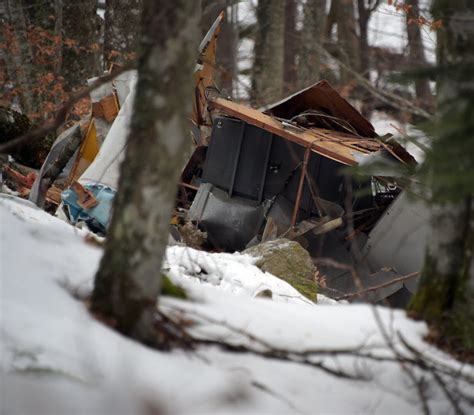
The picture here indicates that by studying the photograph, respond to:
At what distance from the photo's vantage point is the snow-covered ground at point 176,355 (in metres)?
3.30

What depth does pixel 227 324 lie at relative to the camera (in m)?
4.20

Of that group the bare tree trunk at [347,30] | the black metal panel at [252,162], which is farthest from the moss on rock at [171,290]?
the bare tree trunk at [347,30]

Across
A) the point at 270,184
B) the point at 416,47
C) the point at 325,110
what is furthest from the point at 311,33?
the point at 270,184

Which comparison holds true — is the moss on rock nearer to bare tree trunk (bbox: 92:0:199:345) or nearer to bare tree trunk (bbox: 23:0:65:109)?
bare tree trunk (bbox: 92:0:199:345)

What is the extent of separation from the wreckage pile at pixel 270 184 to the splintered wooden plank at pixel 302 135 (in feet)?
0.07

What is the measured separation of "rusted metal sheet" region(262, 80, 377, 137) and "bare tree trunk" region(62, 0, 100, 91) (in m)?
5.99

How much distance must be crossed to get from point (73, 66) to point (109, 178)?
7.81m

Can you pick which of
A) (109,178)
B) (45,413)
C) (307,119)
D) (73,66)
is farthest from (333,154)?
(73,66)

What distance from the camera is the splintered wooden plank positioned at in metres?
10.4

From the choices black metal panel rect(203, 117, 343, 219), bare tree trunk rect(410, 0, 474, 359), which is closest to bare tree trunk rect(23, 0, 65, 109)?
black metal panel rect(203, 117, 343, 219)

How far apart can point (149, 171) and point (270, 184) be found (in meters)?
7.90

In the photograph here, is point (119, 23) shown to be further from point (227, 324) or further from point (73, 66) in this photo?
point (227, 324)

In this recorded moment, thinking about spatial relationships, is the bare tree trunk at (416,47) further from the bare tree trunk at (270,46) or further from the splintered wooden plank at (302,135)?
the bare tree trunk at (270,46)

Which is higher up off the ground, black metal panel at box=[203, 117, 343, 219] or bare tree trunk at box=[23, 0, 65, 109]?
bare tree trunk at box=[23, 0, 65, 109]
